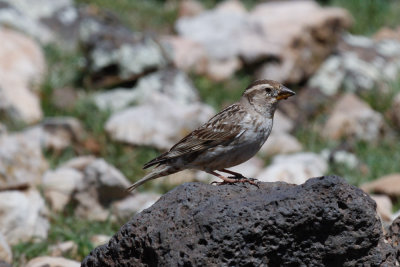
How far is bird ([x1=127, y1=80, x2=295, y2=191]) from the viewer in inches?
239

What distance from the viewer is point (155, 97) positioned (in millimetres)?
10680

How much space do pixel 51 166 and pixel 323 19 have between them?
19.2 ft

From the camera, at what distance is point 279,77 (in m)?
12.2

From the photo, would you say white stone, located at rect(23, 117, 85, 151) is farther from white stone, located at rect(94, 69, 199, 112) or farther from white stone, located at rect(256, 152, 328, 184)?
white stone, located at rect(256, 152, 328, 184)

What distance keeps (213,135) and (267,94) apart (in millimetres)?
595

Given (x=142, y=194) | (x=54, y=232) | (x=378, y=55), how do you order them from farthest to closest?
(x=378, y=55) → (x=142, y=194) → (x=54, y=232)

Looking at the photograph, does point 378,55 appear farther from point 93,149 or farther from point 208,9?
point 93,149

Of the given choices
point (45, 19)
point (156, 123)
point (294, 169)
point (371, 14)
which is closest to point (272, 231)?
point (294, 169)

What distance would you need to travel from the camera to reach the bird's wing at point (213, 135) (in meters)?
6.15

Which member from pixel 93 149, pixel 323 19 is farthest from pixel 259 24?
pixel 93 149

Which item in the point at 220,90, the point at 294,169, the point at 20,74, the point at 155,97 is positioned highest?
the point at 20,74

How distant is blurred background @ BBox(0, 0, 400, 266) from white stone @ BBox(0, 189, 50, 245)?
0.01 m

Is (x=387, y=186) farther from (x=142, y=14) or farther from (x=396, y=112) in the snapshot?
(x=142, y=14)

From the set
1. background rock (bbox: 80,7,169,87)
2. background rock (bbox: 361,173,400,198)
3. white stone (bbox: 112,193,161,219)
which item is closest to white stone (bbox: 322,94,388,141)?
background rock (bbox: 361,173,400,198)
